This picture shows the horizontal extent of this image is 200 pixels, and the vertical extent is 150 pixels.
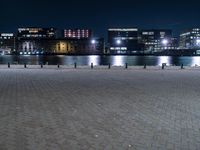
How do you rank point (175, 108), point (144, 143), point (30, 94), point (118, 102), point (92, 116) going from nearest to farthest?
point (144, 143)
point (92, 116)
point (175, 108)
point (118, 102)
point (30, 94)

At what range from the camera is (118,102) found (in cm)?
1362

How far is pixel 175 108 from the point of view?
488 inches

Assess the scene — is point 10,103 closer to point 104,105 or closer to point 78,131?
point 104,105

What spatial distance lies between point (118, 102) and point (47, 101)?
9.20ft

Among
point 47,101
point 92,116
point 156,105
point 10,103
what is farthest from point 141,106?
point 10,103

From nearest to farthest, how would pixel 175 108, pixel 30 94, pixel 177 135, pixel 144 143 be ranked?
pixel 144 143
pixel 177 135
pixel 175 108
pixel 30 94

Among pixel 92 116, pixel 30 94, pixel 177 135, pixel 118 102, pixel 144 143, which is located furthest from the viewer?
pixel 30 94

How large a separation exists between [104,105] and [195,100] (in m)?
4.03

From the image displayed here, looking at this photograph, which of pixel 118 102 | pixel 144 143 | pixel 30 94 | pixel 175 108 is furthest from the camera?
pixel 30 94

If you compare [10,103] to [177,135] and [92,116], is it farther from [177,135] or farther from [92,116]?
[177,135]

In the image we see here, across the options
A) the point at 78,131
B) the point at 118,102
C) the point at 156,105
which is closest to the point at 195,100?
the point at 156,105

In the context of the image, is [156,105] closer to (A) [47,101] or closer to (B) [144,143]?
(A) [47,101]

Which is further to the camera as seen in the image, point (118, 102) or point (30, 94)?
point (30, 94)

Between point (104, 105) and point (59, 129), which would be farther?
point (104, 105)
